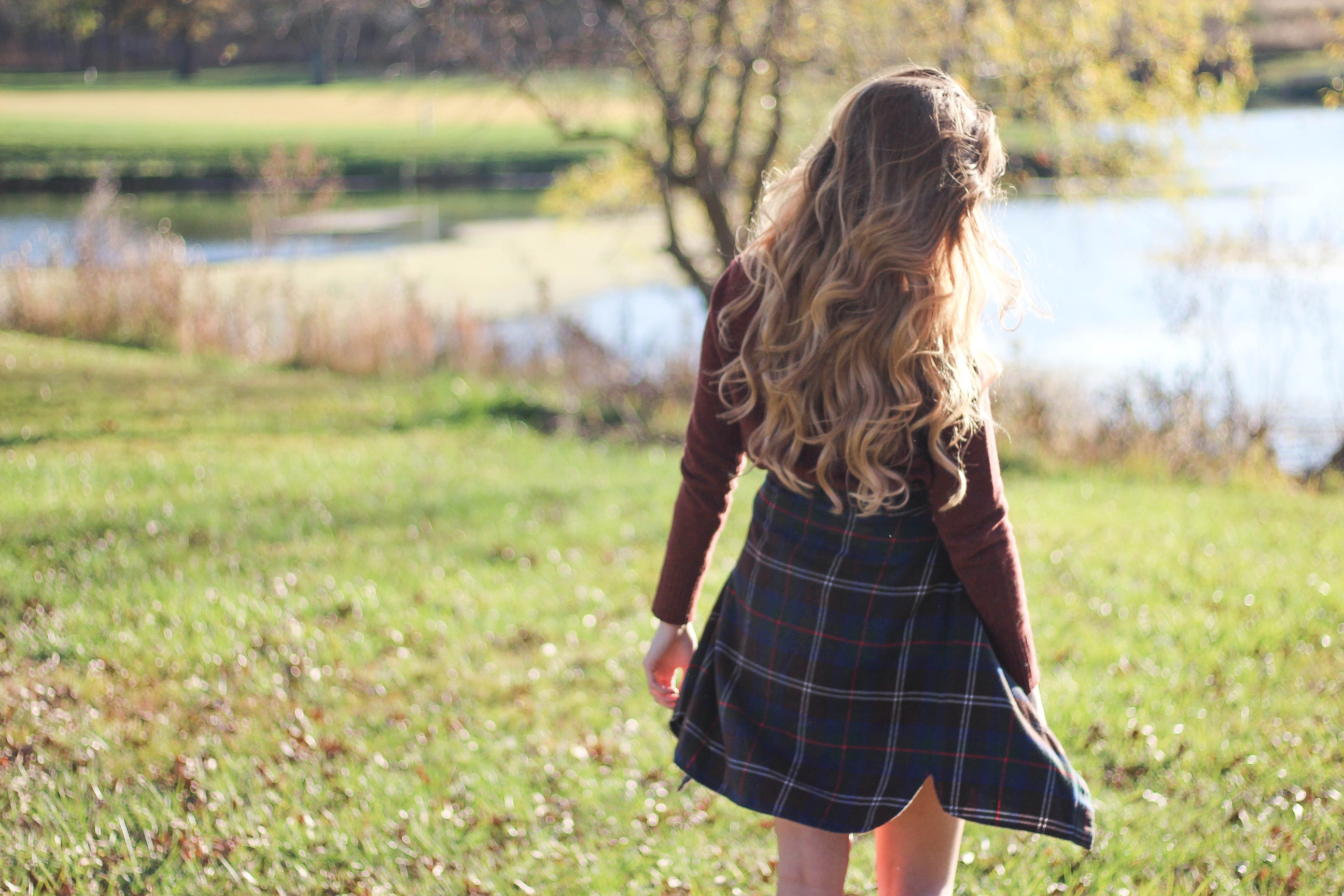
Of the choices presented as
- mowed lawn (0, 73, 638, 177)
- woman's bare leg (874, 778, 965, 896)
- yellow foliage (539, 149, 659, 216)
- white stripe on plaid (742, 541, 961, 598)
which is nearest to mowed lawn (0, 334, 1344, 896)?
woman's bare leg (874, 778, 965, 896)

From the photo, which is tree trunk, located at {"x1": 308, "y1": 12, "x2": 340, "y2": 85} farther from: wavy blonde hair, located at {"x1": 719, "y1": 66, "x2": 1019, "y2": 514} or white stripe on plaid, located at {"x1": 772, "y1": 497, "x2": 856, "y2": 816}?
white stripe on plaid, located at {"x1": 772, "y1": 497, "x2": 856, "y2": 816}

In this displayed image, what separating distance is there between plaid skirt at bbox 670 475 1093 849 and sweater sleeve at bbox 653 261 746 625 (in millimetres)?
165

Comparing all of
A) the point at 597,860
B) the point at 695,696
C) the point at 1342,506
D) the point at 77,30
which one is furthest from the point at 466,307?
the point at 695,696

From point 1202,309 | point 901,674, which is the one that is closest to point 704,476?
point 901,674

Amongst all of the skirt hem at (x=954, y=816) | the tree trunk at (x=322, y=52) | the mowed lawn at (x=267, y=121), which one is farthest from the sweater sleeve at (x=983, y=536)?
the tree trunk at (x=322, y=52)

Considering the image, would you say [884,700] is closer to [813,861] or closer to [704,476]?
[813,861]

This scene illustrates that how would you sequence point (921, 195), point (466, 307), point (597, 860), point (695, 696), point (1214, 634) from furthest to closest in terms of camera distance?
point (466, 307) < point (1214, 634) < point (597, 860) < point (695, 696) < point (921, 195)

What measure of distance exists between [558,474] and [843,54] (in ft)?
11.6

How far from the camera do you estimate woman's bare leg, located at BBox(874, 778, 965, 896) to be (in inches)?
66.9

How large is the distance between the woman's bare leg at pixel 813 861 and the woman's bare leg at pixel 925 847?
10 centimetres

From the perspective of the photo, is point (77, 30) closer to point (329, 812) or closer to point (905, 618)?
point (329, 812)

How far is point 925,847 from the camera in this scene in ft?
5.61

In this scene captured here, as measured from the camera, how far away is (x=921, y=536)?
64.0 inches

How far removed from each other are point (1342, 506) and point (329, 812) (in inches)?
226
